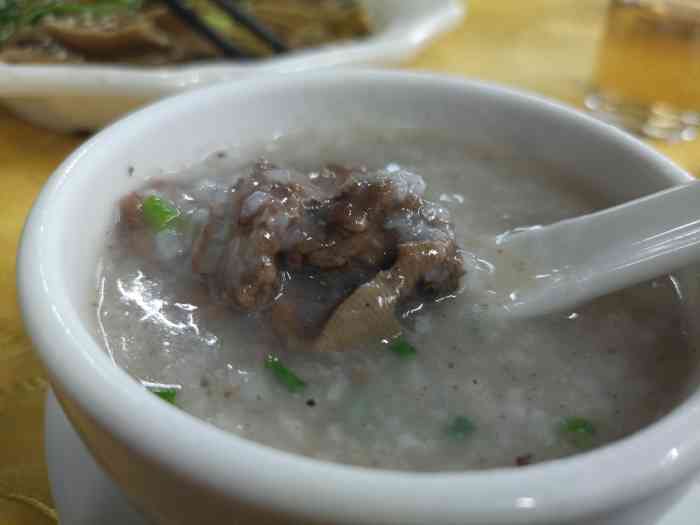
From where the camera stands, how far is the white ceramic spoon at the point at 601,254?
3.71 feet

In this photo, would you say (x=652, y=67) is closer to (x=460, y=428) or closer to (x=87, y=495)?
(x=460, y=428)

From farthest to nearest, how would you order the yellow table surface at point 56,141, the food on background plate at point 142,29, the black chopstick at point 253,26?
the black chopstick at point 253,26
the food on background plate at point 142,29
the yellow table surface at point 56,141

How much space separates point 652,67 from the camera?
225 cm

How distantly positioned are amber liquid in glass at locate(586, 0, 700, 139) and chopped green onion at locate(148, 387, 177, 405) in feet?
5.56

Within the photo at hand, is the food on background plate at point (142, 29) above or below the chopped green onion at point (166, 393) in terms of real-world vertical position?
below

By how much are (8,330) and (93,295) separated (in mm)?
391

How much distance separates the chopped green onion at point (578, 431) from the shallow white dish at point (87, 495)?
0.14 m

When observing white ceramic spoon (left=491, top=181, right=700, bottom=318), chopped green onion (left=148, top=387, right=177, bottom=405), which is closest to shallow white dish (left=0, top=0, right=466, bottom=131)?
white ceramic spoon (left=491, top=181, right=700, bottom=318)

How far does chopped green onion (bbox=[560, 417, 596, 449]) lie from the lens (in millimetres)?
969

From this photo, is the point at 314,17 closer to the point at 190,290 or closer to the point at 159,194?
the point at 159,194

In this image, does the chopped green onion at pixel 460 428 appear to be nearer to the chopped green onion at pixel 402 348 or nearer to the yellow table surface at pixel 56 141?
the chopped green onion at pixel 402 348

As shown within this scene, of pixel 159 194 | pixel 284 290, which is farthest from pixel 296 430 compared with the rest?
pixel 159 194

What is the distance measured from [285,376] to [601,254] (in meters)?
0.50

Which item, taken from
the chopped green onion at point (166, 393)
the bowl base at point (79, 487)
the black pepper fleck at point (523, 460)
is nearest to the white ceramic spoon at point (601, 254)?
the black pepper fleck at point (523, 460)
